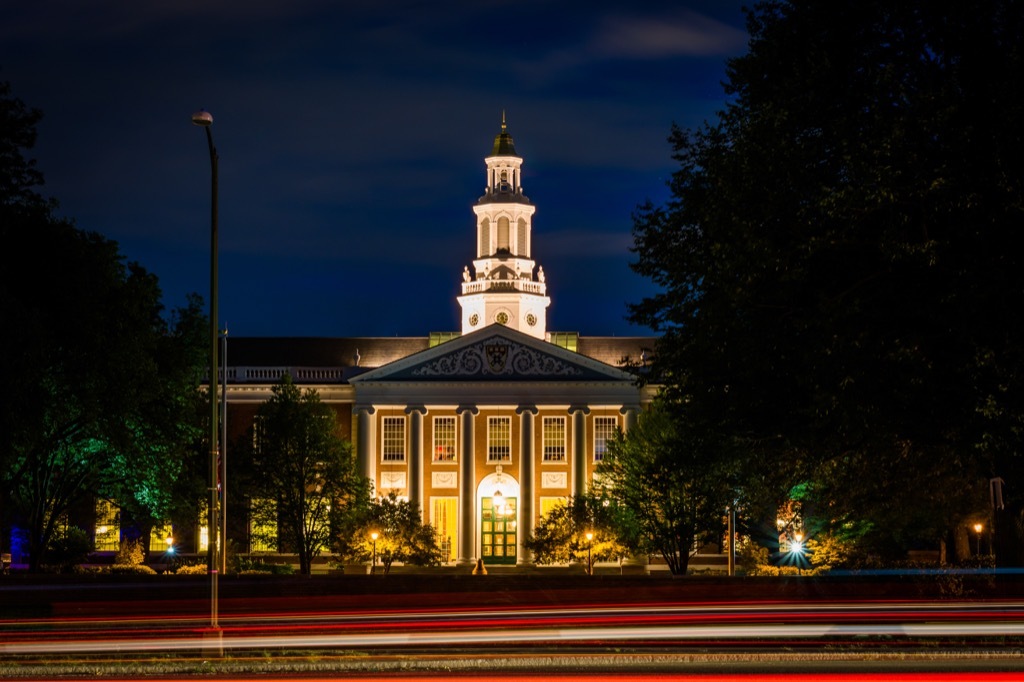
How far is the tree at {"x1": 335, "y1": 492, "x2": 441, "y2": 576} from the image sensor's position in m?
70.8

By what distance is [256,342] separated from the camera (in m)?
97.8

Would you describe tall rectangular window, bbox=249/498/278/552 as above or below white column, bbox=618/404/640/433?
below

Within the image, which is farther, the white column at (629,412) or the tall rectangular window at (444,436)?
the tall rectangular window at (444,436)

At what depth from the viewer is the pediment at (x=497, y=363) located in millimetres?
84938

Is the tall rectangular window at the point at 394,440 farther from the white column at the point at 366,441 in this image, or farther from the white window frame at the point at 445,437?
the white window frame at the point at 445,437

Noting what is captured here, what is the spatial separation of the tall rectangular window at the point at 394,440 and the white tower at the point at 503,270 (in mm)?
12178

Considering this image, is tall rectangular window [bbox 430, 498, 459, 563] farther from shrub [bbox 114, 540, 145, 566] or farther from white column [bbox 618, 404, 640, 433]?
shrub [bbox 114, 540, 145, 566]

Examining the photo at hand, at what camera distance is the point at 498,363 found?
279 ft

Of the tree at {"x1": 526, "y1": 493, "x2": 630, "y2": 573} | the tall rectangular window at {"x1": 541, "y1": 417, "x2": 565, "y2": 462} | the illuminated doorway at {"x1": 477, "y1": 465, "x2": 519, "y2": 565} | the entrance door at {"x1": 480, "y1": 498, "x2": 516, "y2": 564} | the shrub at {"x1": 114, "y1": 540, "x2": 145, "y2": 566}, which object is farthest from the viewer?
the tall rectangular window at {"x1": 541, "y1": 417, "x2": 565, "y2": 462}

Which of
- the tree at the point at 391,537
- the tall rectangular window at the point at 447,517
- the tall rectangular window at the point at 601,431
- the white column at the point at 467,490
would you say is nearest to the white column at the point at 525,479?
the white column at the point at 467,490

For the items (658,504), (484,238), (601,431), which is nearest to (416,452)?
(601,431)

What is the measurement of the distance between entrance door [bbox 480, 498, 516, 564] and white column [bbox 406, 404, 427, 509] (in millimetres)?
3408

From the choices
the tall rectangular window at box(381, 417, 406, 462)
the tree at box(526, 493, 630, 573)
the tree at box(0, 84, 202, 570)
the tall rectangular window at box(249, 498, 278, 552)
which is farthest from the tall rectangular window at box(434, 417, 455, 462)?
the tree at box(0, 84, 202, 570)

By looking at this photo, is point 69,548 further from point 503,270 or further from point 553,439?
point 503,270
